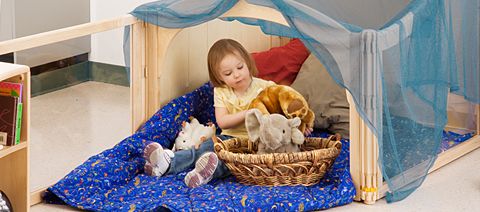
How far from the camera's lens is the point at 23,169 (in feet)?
8.71

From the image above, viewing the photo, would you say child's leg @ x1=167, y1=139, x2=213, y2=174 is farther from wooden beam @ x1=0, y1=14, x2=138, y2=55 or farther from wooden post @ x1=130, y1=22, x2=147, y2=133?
wooden beam @ x1=0, y1=14, x2=138, y2=55

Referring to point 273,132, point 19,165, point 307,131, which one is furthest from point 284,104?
point 19,165

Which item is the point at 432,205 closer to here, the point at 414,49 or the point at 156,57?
the point at 414,49

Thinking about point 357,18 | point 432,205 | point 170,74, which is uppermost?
point 357,18

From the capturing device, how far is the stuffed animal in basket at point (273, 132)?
2969mm

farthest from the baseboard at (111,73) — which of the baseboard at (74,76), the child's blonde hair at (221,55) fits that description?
the child's blonde hair at (221,55)

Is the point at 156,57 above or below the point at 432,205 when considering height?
above

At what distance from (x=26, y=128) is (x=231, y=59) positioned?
84cm

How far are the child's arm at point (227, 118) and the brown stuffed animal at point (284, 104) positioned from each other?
5 cm

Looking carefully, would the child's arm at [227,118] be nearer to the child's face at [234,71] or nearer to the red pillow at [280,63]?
the child's face at [234,71]

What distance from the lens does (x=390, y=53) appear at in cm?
285

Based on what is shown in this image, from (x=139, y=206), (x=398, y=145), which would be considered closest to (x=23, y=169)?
(x=139, y=206)

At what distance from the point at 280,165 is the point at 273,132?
0.34 ft

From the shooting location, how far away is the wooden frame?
9.45 ft
